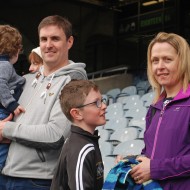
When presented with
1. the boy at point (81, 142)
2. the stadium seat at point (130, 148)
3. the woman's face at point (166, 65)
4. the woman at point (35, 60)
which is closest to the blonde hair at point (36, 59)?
the woman at point (35, 60)

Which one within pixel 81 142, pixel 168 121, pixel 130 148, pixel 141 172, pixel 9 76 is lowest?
pixel 130 148

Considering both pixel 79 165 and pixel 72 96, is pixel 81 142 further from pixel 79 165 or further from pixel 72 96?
pixel 72 96

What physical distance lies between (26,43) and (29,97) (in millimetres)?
11400

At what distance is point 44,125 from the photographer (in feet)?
6.95

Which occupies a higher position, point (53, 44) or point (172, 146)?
point (53, 44)

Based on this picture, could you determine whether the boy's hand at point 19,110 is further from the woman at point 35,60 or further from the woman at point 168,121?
the woman at point 168,121

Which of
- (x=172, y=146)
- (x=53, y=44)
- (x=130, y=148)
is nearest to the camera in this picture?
(x=172, y=146)

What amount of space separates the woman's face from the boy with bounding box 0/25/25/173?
764 millimetres

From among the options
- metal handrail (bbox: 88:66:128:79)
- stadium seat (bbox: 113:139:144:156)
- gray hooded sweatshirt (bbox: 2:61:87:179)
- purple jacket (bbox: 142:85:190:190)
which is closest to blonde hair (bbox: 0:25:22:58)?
gray hooded sweatshirt (bbox: 2:61:87:179)

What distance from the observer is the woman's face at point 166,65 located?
1870mm

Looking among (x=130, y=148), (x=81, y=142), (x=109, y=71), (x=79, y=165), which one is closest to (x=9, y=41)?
(x=81, y=142)

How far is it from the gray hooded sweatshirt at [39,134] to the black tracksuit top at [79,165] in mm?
167

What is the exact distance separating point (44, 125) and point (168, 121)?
2.07ft

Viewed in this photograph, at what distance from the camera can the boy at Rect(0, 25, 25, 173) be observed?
231 cm
